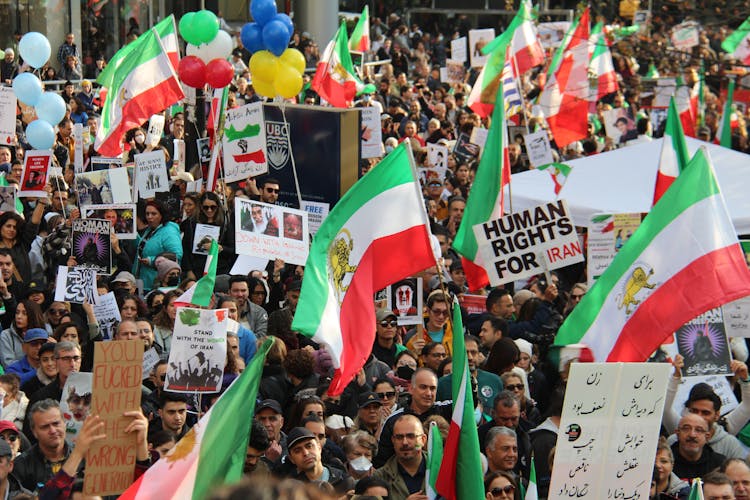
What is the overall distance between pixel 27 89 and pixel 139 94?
173 centimetres

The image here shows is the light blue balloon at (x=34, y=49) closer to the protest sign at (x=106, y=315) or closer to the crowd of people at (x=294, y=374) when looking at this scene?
the crowd of people at (x=294, y=374)

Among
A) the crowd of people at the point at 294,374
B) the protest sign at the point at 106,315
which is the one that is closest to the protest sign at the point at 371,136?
the crowd of people at the point at 294,374

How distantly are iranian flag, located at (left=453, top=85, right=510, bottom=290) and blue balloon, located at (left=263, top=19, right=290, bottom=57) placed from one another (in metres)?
3.12

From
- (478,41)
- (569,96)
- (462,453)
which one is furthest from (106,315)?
(478,41)

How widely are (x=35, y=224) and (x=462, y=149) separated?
7.86 meters

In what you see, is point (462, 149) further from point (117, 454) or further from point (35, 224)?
point (117, 454)

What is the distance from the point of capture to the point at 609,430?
6211 millimetres

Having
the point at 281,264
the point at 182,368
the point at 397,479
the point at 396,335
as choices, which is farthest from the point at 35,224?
the point at 397,479

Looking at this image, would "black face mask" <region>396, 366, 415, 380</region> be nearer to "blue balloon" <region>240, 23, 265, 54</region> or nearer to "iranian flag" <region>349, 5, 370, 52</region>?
"blue balloon" <region>240, 23, 265, 54</region>

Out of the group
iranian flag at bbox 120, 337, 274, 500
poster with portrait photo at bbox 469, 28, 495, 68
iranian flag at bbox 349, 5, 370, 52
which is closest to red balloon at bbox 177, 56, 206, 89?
iranian flag at bbox 349, 5, 370, 52

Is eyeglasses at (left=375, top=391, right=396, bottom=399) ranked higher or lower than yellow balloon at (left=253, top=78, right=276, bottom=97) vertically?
lower

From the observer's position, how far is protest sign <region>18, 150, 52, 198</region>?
12.5 meters

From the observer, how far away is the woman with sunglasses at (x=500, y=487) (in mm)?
6789

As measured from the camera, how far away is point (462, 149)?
18.2 m
